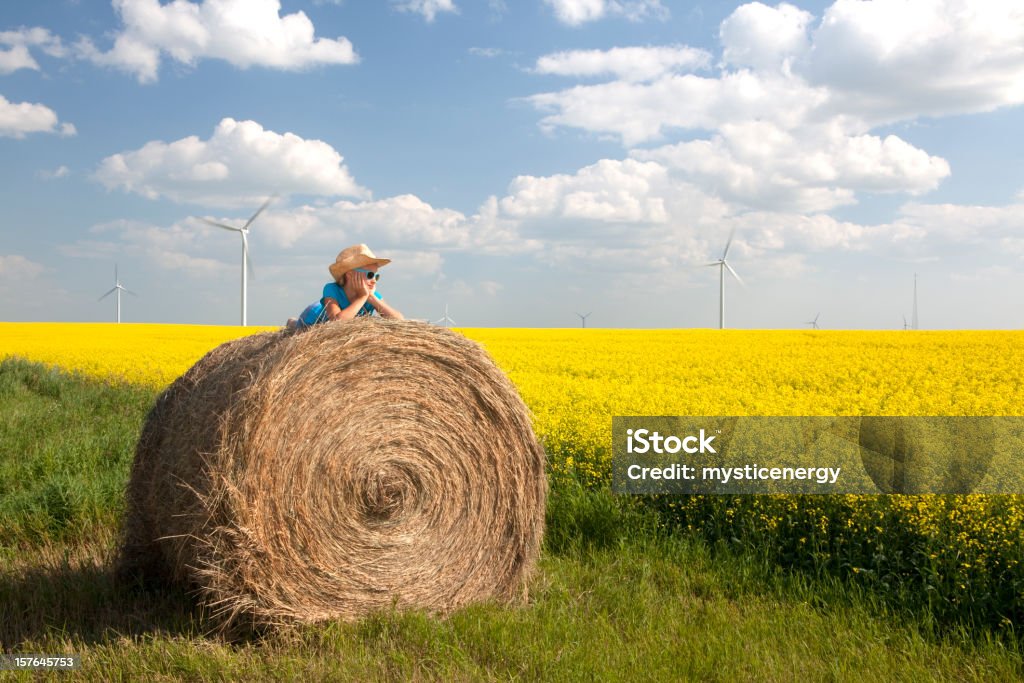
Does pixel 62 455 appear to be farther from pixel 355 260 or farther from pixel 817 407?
pixel 817 407

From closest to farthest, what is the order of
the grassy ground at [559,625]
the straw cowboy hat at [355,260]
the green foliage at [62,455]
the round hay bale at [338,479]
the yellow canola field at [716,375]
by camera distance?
the grassy ground at [559,625] < the round hay bale at [338,479] < the straw cowboy hat at [355,260] < the green foliage at [62,455] < the yellow canola field at [716,375]

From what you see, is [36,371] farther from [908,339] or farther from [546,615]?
[908,339]

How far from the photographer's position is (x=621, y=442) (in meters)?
8.75

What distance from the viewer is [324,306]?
244 inches

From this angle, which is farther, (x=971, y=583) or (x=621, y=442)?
(x=621, y=442)

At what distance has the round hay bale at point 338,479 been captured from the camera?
16.2 feet

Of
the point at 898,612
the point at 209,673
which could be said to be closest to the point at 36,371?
the point at 209,673

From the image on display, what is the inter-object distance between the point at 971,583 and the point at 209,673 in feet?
17.3

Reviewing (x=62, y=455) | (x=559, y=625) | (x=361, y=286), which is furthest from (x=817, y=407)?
(x=62, y=455)

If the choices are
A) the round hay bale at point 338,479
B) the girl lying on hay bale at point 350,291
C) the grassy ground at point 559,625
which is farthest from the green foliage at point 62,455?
the girl lying on hay bale at point 350,291

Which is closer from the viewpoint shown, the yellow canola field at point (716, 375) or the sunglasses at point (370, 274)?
the sunglasses at point (370, 274)

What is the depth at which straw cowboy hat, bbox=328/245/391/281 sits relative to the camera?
240 inches

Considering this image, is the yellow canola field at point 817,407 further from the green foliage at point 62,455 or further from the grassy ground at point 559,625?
the green foliage at point 62,455

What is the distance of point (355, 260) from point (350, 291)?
0.83 feet
